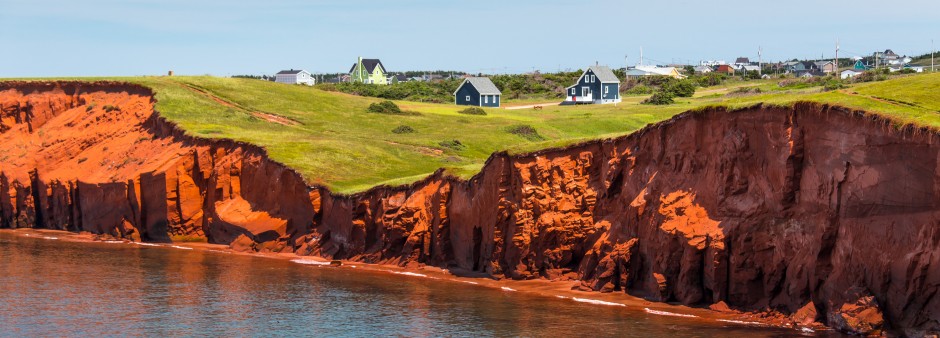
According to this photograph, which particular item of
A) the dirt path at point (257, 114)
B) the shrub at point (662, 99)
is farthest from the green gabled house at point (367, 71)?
the dirt path at point (257, 114)

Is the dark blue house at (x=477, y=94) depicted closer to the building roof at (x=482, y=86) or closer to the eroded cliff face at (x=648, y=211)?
the building roof at (x=482, y=86)

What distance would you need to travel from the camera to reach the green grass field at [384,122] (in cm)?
3628

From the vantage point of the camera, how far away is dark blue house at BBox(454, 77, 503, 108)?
11856cm

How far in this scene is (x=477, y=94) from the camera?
118438 mm

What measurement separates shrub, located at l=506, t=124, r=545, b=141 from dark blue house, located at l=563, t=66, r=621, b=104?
37954 millimetres

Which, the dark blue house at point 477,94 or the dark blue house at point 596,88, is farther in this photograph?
the dark blue house at point 596,88

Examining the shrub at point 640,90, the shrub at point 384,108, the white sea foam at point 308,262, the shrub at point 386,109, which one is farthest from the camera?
the shrub at point 640,90

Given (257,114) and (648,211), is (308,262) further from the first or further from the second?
(257,114)

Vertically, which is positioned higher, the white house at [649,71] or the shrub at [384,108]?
the white house at [649,71]

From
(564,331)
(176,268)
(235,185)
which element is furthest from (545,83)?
(564,331)

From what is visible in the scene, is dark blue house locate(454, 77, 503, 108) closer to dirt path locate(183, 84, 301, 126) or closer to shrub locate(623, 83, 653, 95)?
shrub locate(623, 83, 653, 95)

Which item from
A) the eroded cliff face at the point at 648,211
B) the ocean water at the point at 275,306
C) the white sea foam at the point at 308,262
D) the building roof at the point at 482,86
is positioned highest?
the building roof at the point at 482,86

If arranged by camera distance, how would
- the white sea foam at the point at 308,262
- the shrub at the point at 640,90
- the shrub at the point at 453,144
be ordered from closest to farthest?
the white sea foam at the point at 308,262 → the shrub at the point at 453,144 → the shrub at the point at 640,90

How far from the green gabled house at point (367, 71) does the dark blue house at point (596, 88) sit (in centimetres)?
6226
